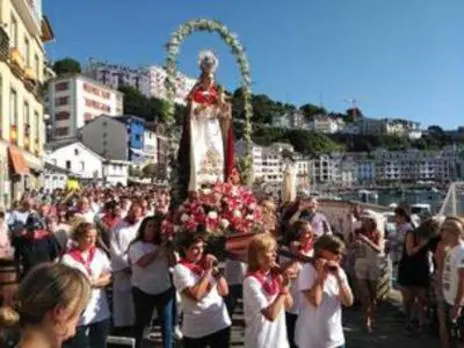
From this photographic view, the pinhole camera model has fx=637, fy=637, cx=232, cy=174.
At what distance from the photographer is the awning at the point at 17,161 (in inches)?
960

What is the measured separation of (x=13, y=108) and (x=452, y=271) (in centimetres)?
2271

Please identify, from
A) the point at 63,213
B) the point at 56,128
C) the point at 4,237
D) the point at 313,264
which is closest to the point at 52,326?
the point at 313,264

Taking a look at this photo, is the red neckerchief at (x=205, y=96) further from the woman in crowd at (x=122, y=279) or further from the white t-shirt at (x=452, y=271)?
the white t-shirt at (x=452, y=271)

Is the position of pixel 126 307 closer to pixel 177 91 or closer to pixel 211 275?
pixel 211 275

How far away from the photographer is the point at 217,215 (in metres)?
7.93

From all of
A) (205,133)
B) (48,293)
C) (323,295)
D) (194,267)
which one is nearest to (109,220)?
(205,133)

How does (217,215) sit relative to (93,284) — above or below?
above

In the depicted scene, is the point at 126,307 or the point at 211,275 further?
the point at 126,307

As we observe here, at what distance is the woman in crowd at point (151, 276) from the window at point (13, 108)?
65.0 feet

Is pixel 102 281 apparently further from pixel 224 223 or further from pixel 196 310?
pixel 224 223

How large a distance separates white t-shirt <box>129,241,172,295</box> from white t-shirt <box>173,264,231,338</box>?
5.72 ft

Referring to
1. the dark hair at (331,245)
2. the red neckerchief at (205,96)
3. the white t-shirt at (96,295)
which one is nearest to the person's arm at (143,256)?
the white t-shirt at (96,295)

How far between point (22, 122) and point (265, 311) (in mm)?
25284

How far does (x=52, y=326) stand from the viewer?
8.61 feet
